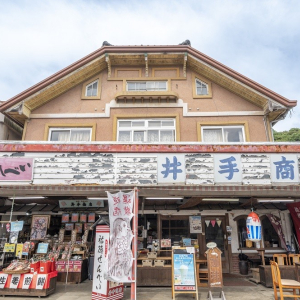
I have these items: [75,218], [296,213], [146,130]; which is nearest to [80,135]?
[146,130]

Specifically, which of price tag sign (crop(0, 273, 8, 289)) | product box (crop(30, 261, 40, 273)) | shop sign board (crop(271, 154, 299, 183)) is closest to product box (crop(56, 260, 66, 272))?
product box (crop(30, 261, 40, 273))

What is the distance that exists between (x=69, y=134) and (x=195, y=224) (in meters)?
7.85

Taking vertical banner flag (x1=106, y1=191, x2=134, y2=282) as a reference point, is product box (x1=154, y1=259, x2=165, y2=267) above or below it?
below

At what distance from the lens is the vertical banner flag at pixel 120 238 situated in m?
7.45

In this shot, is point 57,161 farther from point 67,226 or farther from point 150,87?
point 150,87

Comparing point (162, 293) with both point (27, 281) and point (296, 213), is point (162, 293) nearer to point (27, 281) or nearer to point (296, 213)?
point (27, 281)

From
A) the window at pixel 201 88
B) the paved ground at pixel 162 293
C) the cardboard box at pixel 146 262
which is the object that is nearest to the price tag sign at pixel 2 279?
the paved ground at pixel 162 293

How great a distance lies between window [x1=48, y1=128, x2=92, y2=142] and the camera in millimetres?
12820

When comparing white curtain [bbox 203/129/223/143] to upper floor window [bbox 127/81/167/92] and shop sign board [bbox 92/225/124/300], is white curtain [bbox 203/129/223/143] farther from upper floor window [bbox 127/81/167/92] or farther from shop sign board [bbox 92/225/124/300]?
shop sign board [bbox 92/225/124/300]

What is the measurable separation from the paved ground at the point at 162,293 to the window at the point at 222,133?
634cm

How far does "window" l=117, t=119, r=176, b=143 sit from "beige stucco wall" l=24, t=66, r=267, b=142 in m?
0.34

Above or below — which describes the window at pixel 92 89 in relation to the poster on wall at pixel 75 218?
above

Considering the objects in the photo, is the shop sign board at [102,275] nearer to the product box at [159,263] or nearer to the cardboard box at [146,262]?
the cardboard box at [146,262]

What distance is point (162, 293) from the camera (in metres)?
9.41
